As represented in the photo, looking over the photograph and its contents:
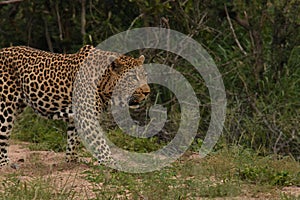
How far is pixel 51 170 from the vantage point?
723 centimetres

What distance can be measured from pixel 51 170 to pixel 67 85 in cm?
102

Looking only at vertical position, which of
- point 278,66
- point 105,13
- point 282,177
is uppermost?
point 105,13

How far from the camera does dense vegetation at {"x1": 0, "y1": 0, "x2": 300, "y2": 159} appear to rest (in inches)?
348

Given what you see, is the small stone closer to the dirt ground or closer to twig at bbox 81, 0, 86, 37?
the dirt ground

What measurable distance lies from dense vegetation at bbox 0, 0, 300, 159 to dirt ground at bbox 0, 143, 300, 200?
3.05ft

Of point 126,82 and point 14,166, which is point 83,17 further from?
point 14,166

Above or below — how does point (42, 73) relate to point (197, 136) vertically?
above

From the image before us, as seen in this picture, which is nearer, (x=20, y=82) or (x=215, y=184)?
(x=215, y=184)

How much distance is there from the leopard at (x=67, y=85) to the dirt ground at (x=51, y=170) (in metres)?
0.22

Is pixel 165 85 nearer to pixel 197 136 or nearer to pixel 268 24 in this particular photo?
pixel 197 136

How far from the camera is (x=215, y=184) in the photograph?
6.68 meters

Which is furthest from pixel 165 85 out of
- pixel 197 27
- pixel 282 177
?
pixel 282 177

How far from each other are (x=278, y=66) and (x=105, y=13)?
8.53 feet

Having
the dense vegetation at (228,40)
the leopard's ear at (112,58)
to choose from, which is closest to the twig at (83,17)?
the dense vegetation at (228,40)
